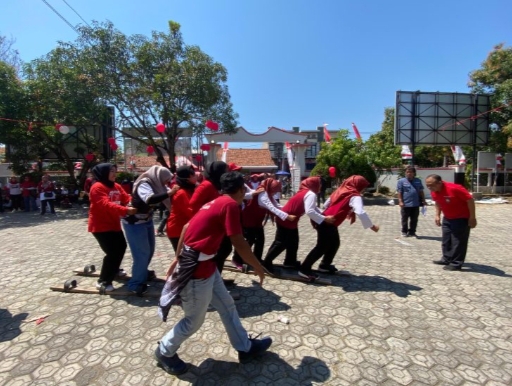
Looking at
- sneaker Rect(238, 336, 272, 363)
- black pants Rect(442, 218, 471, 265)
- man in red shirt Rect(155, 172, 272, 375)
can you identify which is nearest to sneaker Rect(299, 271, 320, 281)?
sneaker Rect(238, 336, 272, 363)

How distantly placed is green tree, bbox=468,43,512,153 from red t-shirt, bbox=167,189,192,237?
20.1 meters

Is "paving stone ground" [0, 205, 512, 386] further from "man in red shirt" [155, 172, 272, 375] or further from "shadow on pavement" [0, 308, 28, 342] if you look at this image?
"man in red shirt" [155, 172, 272, 375]

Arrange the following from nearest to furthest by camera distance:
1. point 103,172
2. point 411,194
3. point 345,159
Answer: point 103,172 < point 411,194 < point 345,159

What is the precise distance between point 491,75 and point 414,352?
71.9 ft

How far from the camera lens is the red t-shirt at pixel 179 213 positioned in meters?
3.80

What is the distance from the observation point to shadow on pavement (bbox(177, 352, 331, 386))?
2510mm

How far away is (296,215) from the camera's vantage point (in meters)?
4.55

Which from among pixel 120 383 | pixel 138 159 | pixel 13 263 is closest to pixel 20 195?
pixel 13 263

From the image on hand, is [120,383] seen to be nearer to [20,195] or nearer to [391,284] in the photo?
[391,284]

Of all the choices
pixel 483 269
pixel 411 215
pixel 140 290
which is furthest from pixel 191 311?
pixel 411 215

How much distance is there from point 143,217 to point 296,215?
6.50 feet

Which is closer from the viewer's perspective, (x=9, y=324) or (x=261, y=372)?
(x=261, y=372)

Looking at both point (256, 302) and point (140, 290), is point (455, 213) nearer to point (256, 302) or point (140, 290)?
point (256, 302)

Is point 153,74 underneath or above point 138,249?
above
